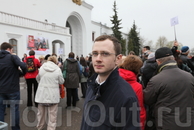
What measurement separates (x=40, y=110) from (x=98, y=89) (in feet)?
10.5

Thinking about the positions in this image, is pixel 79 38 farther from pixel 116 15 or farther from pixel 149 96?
pixel 149 96

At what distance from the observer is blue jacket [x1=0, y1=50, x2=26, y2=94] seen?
3.93 metres

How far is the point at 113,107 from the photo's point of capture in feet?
4.50

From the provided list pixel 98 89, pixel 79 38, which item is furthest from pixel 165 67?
pixel 79 38

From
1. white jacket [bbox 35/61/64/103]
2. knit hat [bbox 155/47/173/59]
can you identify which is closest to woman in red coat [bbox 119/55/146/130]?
knit hat [bbox 155/47/173/59]

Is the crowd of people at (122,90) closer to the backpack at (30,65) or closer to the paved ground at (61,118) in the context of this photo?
the paved ground at (61,118)

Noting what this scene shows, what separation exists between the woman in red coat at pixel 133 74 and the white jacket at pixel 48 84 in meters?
2.14

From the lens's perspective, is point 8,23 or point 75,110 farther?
point 8,23

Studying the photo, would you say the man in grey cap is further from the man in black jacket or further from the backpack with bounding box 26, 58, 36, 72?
the backpack with bounding box 26, 58, 36, 72

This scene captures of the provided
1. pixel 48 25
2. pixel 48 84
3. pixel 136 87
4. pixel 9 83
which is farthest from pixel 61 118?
pixel 48 25

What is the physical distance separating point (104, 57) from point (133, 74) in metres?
1.22

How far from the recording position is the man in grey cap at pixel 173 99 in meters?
2.31

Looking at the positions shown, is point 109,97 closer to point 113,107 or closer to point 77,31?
point 113,107

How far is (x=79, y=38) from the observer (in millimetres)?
35219
